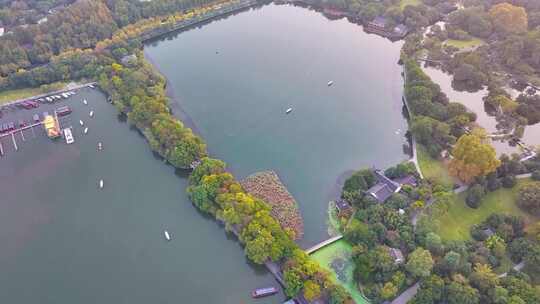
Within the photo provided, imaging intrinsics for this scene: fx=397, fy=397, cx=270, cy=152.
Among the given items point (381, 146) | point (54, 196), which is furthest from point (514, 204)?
point (54, 196)

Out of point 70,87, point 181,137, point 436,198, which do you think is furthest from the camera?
point 70,87

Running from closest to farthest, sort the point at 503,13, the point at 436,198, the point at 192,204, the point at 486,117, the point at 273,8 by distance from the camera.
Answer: the point at 436,198 < the point at 192,204 < the point at 486,117 < the point at 503,13 < the point at 273,8

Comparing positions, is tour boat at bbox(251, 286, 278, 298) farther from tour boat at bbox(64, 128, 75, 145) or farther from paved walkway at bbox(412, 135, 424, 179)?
tour boat at bbox(64, 128, 75, 145)

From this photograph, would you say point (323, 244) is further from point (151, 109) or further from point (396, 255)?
point (151, 109)

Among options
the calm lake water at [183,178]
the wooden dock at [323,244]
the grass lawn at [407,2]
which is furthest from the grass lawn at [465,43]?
the wooden dock at [323,244]

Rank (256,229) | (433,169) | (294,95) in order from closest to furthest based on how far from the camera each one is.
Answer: (256,229)
(433,169)
(294,95)

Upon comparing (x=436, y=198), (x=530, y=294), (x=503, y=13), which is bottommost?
(x=530, y=294)

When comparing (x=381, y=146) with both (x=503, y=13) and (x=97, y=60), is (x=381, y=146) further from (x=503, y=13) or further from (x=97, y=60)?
(x=97, y=60)

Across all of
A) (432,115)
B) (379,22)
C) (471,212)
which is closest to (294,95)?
(432,115)
